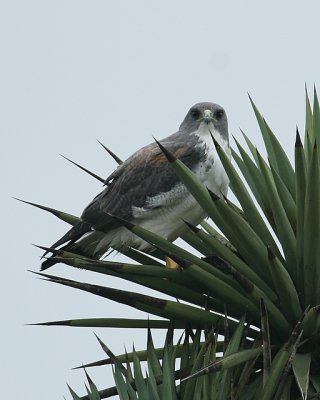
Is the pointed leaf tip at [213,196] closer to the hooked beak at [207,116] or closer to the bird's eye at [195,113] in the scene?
the hooked beak at [207,116]

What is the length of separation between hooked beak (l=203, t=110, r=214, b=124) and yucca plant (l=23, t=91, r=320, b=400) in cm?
162

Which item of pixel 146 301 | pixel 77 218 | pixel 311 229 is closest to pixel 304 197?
pixel 311 229

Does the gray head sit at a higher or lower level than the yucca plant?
higher

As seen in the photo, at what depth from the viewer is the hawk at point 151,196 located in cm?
722

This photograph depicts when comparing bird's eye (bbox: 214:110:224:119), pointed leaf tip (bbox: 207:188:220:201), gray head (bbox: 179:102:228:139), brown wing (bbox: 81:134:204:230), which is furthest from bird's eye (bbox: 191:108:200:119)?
pointed leaf tip (bbox: 207:188:220:201)

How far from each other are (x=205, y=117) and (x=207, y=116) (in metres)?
0.03

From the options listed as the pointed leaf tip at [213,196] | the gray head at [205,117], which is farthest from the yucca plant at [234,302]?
the gray head at [205,117]

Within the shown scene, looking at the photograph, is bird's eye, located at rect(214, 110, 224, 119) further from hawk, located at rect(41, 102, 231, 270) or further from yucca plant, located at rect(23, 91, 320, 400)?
yucca plant, located at rect(23, 91, 320, 400)

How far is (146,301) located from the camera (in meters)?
5.54

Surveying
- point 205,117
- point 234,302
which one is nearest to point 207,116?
point 205,117

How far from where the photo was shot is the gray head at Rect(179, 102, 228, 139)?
7746 mm

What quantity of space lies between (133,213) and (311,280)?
2.06 m

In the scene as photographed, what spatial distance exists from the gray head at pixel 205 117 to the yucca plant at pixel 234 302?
168 centimetres

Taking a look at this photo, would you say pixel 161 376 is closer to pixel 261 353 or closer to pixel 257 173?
pixel 261 353
